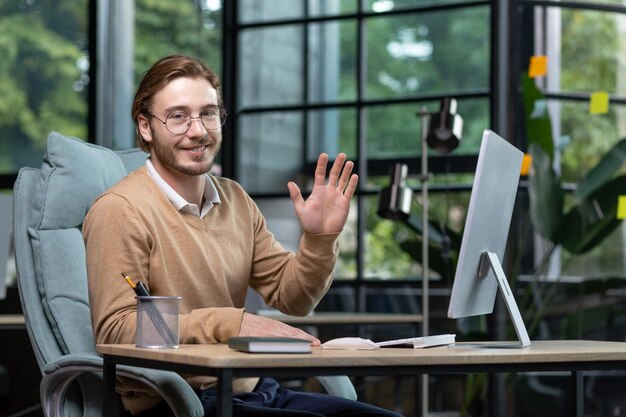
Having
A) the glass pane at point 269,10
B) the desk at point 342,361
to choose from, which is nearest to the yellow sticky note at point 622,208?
the glass pane at point 269,10

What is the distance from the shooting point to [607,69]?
4.47 m

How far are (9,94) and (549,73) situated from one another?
3396 millimetres

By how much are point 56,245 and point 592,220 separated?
101 inches

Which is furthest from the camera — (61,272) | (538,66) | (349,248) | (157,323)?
(349,248)

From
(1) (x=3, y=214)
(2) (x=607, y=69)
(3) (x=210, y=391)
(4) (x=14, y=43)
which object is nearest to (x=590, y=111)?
(2) (x=607, y=69)

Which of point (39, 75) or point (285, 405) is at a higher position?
point (39, 75)

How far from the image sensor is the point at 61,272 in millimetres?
2328

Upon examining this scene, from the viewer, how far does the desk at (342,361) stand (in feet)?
5.11

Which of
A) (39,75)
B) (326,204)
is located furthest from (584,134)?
(39,75)

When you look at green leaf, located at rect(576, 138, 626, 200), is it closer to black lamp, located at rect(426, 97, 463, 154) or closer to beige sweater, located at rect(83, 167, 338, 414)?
black lamp, located at rect(426, 97, 463, 154)

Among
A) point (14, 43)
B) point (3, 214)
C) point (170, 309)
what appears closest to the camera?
point (170, 309)

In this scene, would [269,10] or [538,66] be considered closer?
[538,66]

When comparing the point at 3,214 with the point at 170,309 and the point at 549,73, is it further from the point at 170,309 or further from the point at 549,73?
the point at 549,73

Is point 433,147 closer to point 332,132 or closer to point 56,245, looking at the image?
point 332,132
